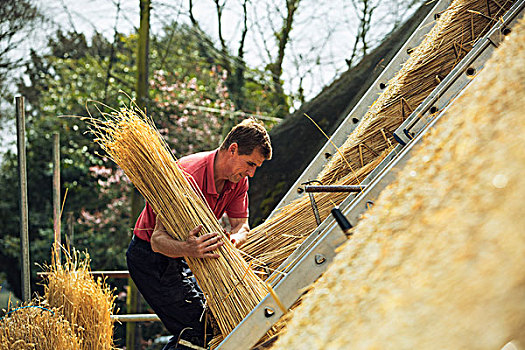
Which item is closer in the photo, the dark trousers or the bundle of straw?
the bundle of straw

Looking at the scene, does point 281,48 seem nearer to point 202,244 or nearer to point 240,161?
point 240,161

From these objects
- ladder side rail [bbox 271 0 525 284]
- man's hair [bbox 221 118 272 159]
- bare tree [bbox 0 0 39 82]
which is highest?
bare tree [bbox 0 0 39 82]

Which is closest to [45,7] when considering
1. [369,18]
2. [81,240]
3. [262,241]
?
[81,240]

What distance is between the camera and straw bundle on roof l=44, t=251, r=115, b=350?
8.64 ft

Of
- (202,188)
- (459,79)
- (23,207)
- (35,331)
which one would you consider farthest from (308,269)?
(23,207)

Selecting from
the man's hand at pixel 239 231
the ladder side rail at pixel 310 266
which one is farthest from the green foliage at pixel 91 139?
the ladder side rail at pixel 310 266

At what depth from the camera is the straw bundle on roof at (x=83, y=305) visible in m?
2.63

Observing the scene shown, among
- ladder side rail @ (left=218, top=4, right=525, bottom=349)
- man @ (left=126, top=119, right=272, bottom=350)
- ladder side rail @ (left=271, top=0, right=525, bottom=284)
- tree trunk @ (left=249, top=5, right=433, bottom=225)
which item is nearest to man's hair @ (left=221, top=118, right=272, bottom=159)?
man @ (left=126, top=119, right=272, bottom=350)

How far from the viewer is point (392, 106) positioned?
2.13 meters

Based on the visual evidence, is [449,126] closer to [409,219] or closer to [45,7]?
[409,219]

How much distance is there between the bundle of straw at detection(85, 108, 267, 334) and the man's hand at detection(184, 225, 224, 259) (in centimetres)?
3

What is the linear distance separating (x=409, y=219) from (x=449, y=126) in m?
0.18

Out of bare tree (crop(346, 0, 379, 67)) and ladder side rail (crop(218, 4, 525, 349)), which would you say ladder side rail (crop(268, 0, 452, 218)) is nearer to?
ladder side rail (crop(218, 4, 525, 349))

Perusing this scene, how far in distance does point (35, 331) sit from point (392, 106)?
6.36 feet
